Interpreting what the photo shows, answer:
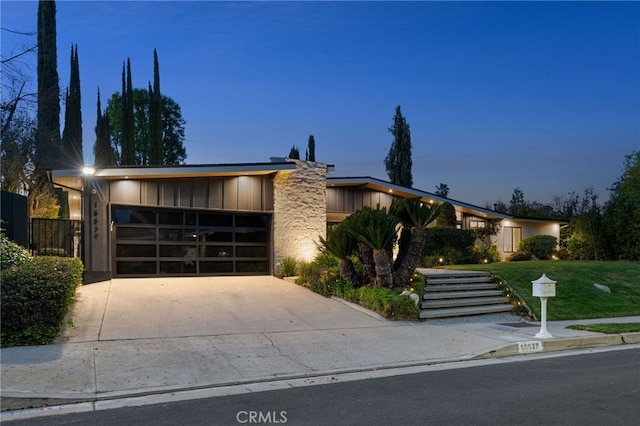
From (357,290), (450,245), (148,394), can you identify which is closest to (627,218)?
(450,245)

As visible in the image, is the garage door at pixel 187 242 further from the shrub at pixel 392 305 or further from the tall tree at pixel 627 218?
the tall tree at pixel 627 218

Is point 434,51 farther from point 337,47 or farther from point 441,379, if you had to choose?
point 441,379

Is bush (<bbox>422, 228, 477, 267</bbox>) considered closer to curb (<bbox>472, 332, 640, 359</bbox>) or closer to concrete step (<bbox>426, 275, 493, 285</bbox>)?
concrete step (<bbox>426, 275, 493, 285</bbox>)

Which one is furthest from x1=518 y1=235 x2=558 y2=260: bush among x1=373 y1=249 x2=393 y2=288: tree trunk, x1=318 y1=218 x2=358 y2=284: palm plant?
x1=373 y1=249 x2=393 y2=288: tree trunk

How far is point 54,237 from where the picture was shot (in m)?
14.2

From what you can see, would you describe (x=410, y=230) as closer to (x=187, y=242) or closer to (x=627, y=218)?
(x=187, y=242)

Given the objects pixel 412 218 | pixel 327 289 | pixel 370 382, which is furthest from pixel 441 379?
pixel 327 289

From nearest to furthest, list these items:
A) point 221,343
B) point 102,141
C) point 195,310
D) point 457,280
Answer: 1. point 221,343
2. point 195,310
3. point 457,280
4. point 102,141

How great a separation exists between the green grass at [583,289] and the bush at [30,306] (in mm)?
10998

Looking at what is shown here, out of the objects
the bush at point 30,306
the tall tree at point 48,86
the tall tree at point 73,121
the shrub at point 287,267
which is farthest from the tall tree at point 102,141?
the bush at point 30,306

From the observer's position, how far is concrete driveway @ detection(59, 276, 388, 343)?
9789 millimetres

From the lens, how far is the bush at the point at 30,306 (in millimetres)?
8117

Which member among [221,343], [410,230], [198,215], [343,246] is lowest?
[221,343]

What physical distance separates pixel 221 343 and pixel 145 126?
37245 millimetres
